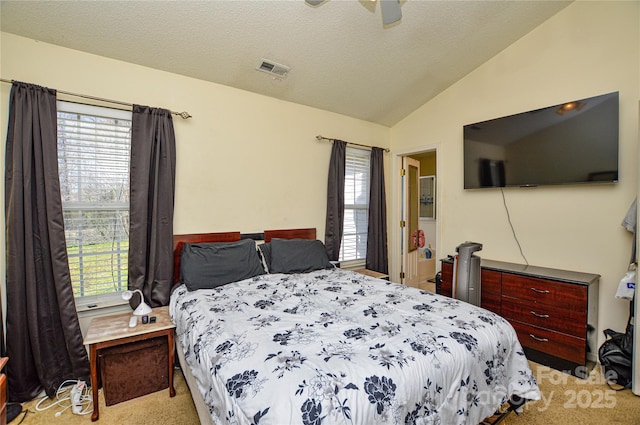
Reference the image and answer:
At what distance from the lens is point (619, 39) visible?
2.41m

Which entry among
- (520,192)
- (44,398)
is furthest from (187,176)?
(520,192)

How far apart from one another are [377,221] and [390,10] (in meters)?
2.55

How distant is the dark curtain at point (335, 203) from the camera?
3.61 metres

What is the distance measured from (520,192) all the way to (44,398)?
14.1 feet

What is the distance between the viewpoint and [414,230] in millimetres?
4617

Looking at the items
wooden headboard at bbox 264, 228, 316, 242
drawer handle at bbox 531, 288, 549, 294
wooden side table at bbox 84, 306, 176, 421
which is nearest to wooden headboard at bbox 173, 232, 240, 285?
wooden headboard at bbox 264, 228, 316, 242

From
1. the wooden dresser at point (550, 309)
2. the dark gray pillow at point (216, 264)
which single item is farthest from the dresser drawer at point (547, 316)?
the dark gray pillow at point (216, 264)

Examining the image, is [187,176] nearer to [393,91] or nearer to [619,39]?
[393,91]

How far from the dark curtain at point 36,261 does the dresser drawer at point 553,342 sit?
3524mm

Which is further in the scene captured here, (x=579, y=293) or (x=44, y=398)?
(x=579, y=293)

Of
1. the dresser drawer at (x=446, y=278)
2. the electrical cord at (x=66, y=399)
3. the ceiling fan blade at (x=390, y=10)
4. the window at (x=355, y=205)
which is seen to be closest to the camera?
the ceiling fan blade at (x=390, y=10)

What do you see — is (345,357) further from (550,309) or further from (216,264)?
(550,309)

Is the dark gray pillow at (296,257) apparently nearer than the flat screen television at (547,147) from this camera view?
No

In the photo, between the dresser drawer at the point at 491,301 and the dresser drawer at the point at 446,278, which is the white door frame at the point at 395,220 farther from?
the dresser drawer at the point at 491,301
